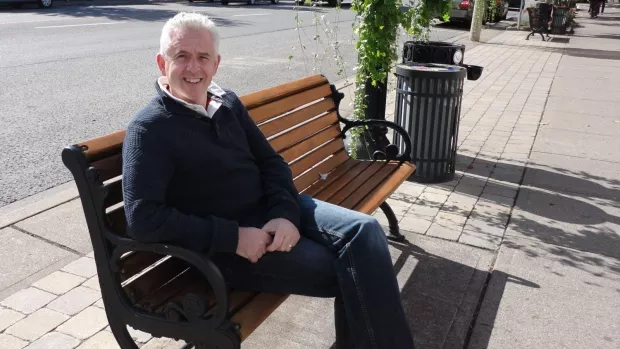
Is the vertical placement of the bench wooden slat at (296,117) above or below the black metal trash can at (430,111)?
above

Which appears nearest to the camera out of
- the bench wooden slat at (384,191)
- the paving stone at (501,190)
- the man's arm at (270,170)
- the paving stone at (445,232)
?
the man's arm at (270,170)

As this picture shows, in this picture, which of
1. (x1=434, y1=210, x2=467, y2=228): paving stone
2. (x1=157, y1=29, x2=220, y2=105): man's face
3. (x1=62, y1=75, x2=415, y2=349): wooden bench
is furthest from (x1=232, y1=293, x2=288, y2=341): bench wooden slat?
(x1=434, y1=210, x2=467, y2=228): paving stone

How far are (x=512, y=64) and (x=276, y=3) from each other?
63.2ft

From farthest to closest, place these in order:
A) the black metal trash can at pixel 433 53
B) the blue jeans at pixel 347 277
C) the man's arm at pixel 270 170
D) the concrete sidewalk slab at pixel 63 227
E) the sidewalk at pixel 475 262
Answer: the black metal trash can at pixel 433 53
the concrete sidewalk slab at pixel 63 227
the sidewalk at pixel 475 262
the man's arm at pixel 270 170
the blue jeans at pixel 347 277

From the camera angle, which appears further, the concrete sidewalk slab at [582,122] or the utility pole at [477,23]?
the utility pole at [477,23]

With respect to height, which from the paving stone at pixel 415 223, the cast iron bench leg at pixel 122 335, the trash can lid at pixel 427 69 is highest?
the trash can lid at pixel 427 69

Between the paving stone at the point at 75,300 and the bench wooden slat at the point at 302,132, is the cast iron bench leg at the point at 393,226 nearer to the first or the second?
the bench wooden slat at the point at 302,132

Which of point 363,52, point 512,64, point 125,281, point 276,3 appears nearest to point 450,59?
point 363,52

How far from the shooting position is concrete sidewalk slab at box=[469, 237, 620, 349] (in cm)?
310

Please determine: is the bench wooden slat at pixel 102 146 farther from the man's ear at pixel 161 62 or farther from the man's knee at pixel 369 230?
the man's knee at pixel 369 230

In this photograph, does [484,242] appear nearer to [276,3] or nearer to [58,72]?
[58,72]

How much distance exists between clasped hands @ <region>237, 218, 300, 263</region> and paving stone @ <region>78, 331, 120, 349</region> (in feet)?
3.24

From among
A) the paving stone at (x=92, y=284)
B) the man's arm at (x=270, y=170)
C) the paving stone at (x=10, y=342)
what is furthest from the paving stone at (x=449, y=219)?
the paving stone at (x=10, y=342)

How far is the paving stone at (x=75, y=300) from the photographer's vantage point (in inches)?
125
